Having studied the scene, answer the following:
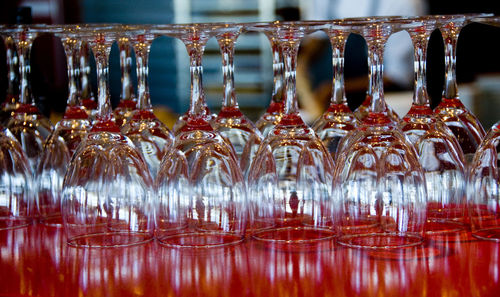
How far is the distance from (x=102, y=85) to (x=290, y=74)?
0.80 ft

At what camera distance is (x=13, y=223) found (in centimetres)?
124

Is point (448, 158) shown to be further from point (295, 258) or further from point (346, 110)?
point (295, 258)

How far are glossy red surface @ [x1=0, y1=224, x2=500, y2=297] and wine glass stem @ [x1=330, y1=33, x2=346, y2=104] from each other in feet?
0.79

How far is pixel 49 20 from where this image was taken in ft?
15.4

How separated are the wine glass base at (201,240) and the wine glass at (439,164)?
273mm

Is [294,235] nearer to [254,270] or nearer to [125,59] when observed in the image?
[254,270]

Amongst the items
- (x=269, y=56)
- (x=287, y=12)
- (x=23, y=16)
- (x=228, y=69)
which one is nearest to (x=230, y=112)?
(x=228, y=69)

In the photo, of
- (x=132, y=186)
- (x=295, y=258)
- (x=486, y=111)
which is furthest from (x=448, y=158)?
(x=486, y=111)

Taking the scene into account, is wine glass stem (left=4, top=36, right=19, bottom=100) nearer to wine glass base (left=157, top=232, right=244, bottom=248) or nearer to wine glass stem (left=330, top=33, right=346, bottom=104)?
wine glass base (left=157, top=232, right=244, bottom=248)

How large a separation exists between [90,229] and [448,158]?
50cm

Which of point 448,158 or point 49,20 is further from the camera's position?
point 49,20

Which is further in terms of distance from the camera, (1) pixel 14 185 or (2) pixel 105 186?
(1) pixel 14 185

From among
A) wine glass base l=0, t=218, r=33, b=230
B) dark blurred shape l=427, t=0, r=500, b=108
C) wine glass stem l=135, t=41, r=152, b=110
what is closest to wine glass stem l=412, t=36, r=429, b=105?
wine glass stem l=135, t=41, r=152, b=110

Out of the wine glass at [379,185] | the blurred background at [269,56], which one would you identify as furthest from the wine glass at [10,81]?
the blurred background at [269,56]
